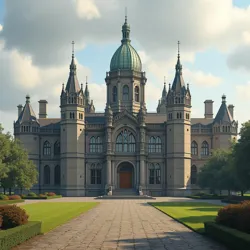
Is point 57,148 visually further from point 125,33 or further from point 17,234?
point 17,234

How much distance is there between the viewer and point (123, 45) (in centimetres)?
11306

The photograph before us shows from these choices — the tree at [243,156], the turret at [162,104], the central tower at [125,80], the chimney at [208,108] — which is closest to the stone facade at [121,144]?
the central tower at [125,80]

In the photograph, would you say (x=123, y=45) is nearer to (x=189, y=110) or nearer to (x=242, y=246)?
(x=189, y=110)

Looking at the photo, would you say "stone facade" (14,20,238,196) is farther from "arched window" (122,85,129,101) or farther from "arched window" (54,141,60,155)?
"arched window" (122,85,129,101)

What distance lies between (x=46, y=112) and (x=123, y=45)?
2271cm

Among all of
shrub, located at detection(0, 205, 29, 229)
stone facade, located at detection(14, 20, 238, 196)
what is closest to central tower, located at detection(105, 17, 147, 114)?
stone facade, located at detection(14, 20, 238, 196)

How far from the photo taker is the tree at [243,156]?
199ft

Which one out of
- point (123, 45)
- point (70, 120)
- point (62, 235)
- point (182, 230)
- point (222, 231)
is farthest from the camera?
point (123, 45)

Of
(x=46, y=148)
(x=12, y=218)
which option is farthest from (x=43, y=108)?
(x=12, y=218)

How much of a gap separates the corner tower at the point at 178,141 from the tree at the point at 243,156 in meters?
35.2

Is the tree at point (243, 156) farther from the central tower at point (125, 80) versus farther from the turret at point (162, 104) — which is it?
the turret at point (162, 104)

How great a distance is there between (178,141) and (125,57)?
2308 centimetres

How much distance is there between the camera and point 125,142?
102 m

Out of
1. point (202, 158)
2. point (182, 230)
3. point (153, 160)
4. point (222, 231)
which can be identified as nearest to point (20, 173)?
point (153, 160)
